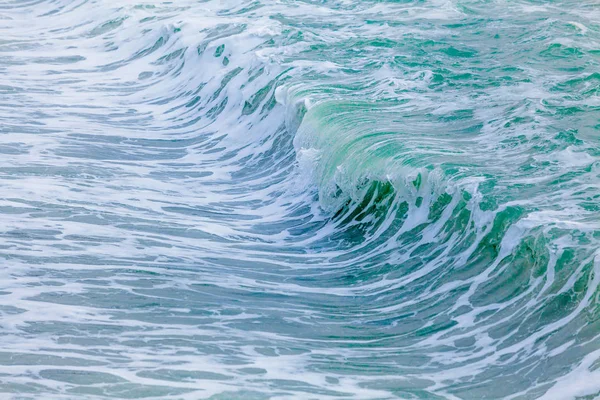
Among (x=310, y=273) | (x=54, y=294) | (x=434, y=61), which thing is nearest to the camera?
(x=54, y=294)

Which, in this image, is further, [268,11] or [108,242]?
[268,11]

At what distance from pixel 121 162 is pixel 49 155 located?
0.72m

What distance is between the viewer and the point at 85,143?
420 inches

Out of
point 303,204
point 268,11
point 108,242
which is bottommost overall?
point 108,242

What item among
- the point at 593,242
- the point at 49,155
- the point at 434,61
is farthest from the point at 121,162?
the point at 593,242

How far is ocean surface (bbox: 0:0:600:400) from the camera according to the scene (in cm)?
561

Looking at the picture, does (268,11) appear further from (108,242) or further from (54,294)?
(54,294)

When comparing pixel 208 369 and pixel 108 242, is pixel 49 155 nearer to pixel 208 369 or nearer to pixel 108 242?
pixel 108 242

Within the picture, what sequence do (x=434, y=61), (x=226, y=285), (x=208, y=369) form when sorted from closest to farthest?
1. (x=208, y=369)
2. (x=226, y=285)
3. (x=434, y=61)

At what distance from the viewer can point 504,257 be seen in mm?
6863

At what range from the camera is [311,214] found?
891 centimetres

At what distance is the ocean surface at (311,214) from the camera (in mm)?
5609

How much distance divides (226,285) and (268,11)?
31.6 feet

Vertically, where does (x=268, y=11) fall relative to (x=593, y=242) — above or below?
above
